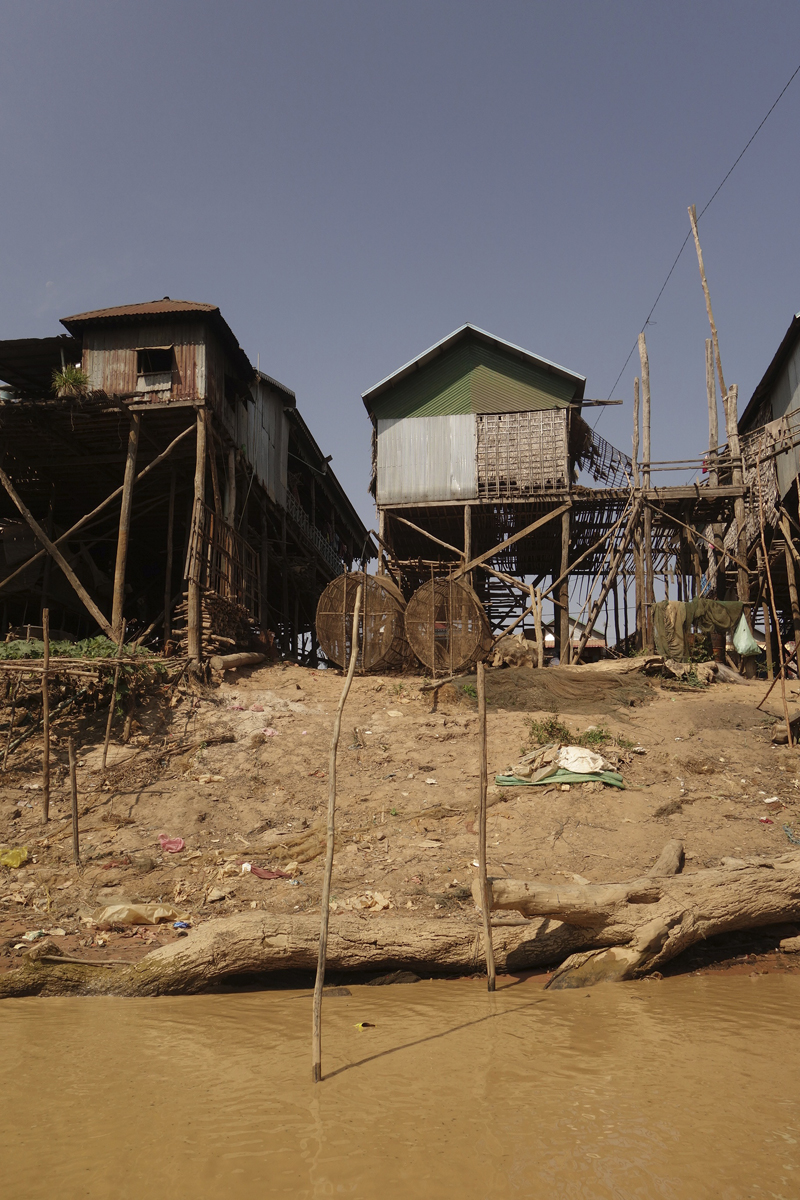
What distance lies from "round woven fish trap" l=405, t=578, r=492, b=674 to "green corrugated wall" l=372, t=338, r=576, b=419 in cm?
581

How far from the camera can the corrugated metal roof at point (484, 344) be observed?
17.6 m

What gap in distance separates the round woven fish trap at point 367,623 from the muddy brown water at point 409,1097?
8414 mm

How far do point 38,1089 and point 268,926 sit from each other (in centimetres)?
212

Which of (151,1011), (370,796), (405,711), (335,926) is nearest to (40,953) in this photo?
(151,1011)

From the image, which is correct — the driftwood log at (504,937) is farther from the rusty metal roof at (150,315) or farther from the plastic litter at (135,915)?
the rusty metal roof at (150,315)

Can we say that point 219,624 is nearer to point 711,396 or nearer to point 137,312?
point 137,312

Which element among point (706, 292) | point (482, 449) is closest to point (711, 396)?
point (706, 292)

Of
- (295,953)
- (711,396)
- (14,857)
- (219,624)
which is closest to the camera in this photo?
(295,953)

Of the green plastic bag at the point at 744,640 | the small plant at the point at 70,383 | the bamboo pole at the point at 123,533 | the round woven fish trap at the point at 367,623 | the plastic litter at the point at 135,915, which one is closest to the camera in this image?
the plastic litter at the point at 135,915

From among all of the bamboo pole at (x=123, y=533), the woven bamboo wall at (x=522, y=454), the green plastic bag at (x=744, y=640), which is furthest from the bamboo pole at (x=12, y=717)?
the green plastic bag at (x=744, y=640)

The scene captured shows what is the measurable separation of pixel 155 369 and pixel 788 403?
1401cm

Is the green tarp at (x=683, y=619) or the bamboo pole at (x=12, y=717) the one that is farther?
the green tarp at (x=683, y=619)

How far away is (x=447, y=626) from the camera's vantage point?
14.0m

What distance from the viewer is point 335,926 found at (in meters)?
6.51
